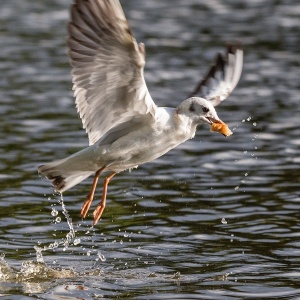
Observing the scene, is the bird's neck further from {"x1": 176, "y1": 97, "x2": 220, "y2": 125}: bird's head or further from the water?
the water

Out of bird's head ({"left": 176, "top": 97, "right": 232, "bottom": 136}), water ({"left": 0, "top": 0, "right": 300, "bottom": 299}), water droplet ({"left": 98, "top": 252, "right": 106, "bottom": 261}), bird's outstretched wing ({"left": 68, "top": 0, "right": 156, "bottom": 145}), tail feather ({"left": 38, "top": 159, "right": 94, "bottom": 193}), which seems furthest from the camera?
water droplet ({"left": 98, "top": 252, "right": 106, "bottom": 261})

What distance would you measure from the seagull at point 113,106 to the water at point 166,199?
0.74m

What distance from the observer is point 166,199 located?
12250 mm

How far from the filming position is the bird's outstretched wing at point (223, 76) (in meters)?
11.1

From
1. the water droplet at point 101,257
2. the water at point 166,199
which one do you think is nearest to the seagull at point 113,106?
the water droplet at point 101,257

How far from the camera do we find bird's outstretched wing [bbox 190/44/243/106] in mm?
11148

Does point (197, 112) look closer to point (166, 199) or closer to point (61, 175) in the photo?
point (61, 175)

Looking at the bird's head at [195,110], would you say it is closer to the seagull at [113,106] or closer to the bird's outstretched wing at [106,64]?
the seagull at [113,106]

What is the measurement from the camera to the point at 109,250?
34.5 ft

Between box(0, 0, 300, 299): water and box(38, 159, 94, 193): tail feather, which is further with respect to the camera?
box(38, 159, 94, 193): tail feather

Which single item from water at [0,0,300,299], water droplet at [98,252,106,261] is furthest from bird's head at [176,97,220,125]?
water droplet at [98,252,106,261]

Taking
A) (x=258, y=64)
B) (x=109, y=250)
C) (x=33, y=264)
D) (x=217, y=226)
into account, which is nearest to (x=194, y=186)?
(x=217, y=226)

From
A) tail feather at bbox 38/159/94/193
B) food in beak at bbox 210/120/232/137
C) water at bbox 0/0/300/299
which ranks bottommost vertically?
water at bbox 0/0/300/299

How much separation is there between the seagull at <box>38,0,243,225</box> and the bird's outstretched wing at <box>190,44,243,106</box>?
0.51m
